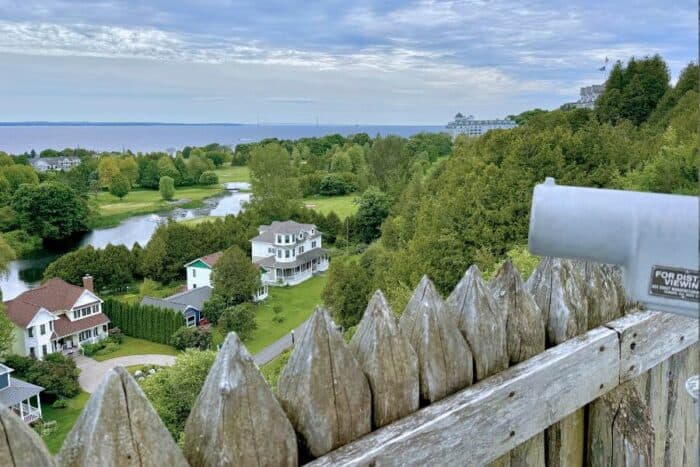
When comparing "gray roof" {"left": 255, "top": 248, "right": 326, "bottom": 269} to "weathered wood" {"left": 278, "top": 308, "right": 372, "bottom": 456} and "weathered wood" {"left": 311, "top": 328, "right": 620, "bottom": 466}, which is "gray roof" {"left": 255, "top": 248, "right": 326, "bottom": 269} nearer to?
"weathered wood" {"left": 311, "top": 328, "right": 620, "bottom": 466}

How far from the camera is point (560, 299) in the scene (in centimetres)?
147

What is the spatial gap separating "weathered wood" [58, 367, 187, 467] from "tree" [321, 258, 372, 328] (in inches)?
665

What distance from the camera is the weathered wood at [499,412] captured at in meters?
1.08

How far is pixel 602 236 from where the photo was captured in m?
0.61

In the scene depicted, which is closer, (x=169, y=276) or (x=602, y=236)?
(x=602, y=236)

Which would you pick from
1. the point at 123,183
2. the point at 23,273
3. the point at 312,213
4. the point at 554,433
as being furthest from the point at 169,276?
the point at 554,433

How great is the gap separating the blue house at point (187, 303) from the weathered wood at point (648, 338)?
69.1ft

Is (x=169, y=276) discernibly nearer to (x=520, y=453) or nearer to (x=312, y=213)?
(x=312, y=213)

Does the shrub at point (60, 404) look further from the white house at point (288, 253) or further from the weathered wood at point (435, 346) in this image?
the weathered wood at point (435, 346)

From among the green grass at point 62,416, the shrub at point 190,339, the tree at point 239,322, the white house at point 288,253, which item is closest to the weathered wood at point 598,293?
the green grass at point 62,416

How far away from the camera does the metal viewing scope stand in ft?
1.87

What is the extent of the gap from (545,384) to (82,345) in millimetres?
22082

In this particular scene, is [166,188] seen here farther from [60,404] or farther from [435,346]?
[435,346]

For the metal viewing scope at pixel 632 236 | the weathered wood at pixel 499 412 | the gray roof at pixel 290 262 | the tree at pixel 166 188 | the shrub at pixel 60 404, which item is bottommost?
the shrub at pixel 60 404
